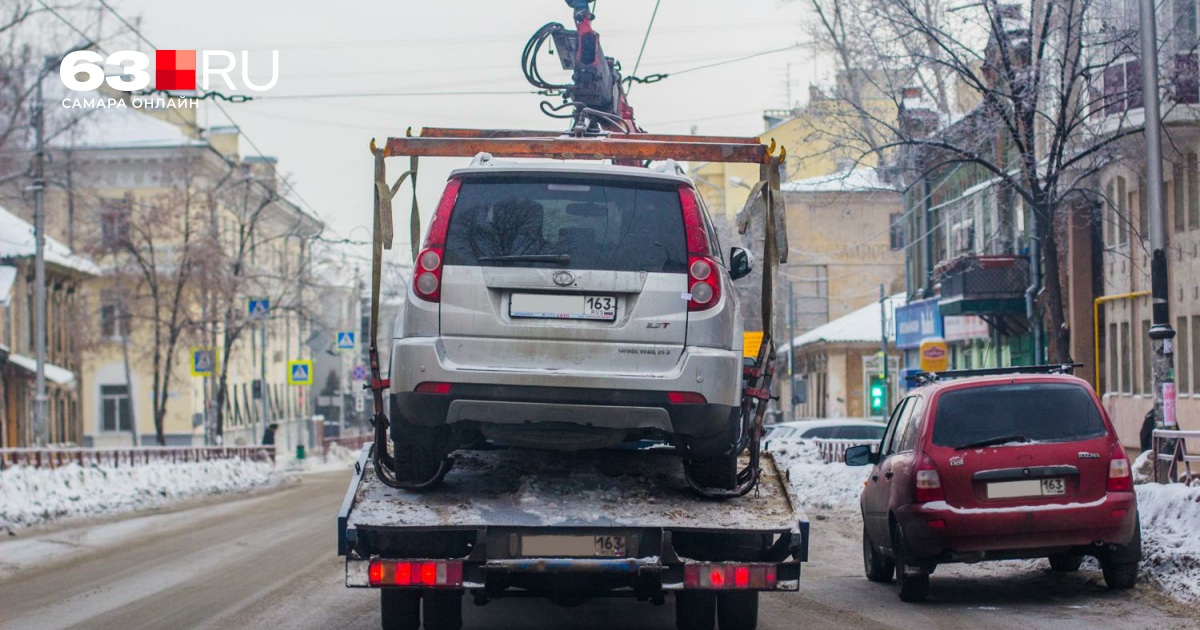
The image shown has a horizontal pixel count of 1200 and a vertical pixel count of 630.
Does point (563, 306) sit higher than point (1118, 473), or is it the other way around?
point (563, 306)

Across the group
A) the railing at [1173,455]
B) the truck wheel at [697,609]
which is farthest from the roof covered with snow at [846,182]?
the truck wheel at [697,609]

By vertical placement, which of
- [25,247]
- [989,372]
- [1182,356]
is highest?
[25,247]

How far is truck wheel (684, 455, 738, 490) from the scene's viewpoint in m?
8.16

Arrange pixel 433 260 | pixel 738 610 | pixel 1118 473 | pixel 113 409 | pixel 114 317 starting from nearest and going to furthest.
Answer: pixel 433 260 < pixel 738 610 < pixel 1118 473 < pixel 114 317 < pixel 113 409

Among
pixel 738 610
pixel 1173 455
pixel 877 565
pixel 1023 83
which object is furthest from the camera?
pixel 1023 83

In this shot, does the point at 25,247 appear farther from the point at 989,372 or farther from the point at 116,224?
the point at 989,372

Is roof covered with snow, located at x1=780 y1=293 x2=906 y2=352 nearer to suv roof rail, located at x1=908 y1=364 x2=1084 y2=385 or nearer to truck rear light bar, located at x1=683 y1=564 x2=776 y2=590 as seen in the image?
suv roof rail, located at x1=908 y1=364 x2=1084 y2=385

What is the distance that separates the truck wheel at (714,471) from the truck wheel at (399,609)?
5.43 ft

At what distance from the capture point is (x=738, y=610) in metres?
8.45

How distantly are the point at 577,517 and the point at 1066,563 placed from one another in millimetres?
5867

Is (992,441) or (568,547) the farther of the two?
(992,441)

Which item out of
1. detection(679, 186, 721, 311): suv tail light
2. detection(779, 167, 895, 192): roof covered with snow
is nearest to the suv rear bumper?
detection(679, 186, 721, 311): suv tail light

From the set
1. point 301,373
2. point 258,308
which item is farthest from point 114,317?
point 301,373

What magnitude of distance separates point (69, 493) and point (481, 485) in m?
17.8
